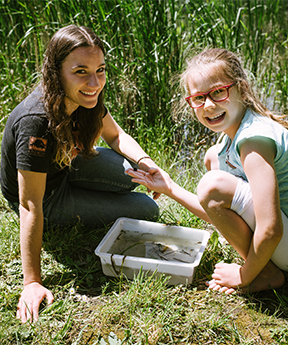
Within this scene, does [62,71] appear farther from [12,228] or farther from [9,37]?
[9,37]

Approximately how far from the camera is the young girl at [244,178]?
1371mm

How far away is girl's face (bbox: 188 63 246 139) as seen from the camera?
1523mm

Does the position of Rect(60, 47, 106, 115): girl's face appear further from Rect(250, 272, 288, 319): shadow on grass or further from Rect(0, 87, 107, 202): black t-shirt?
Rect(250, 272, 288, 319): shadow on grass

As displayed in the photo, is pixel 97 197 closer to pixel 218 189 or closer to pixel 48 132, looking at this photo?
pixel 48 132

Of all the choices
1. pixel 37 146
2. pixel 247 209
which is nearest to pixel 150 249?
pixel 247 209

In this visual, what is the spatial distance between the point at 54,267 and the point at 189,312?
2.35 ft

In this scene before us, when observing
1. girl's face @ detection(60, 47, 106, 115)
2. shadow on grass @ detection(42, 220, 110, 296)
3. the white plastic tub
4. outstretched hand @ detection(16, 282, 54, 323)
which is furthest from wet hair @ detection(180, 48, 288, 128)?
outstretched hand @ detection(16, 282, 54, 323)

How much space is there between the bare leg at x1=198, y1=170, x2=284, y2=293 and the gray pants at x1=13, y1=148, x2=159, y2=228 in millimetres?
651

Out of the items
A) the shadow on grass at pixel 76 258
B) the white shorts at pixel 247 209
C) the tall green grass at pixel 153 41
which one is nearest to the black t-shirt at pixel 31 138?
the shadow on grass at pixel 76 258

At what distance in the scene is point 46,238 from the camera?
6.52 ft

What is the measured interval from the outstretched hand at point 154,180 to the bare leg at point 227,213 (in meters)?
0.32

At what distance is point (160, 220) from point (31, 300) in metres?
0.92

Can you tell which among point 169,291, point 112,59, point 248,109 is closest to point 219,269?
point 169,291

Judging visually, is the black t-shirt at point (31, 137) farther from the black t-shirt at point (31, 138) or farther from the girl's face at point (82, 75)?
the girl's face at point (82, 75)
